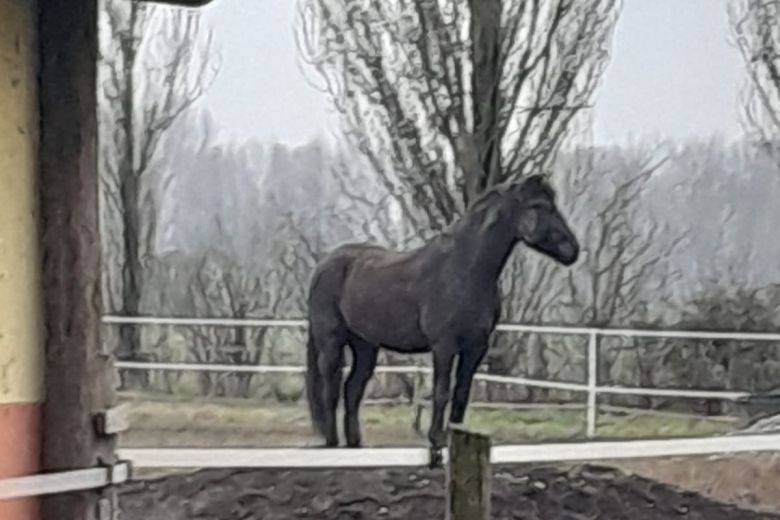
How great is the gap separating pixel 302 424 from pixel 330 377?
295 mm

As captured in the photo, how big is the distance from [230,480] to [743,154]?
80.1 inches

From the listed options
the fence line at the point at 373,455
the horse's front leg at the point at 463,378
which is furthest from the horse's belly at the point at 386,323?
the fence line at the point at 373,455

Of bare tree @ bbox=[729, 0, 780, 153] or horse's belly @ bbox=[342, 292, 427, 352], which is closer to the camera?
horse's belly @ bbox=[342, 292, 427, 352]

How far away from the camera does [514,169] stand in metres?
3.82

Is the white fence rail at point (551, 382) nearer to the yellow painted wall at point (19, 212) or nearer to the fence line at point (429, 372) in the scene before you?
the fence line at point (429, 372)

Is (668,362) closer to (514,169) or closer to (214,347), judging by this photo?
(514,169)

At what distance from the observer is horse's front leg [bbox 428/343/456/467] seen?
2.96 m

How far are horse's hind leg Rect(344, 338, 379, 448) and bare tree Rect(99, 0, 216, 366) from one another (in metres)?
0.83

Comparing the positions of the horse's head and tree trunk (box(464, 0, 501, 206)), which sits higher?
tree trunk (box(464, 0, 501, 206))

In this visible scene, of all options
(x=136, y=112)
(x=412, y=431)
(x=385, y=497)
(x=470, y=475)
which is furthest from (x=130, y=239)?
(x=470, y=475)

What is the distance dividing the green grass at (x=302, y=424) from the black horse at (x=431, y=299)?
0.22 metres

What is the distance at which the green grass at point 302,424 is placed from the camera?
340 cm

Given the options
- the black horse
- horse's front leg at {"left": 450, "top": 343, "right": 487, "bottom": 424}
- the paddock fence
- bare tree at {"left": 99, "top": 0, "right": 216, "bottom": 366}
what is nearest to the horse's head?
the black horse

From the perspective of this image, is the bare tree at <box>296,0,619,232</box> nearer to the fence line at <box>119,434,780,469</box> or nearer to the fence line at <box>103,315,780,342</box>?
the fence line at <box>103,315,780,342</box>
